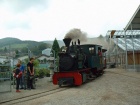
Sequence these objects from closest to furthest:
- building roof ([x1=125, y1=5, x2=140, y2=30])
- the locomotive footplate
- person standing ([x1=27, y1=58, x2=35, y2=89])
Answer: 1. person standing ([x1=27, y1=58, x2=35, y2=89])
2. the locomotive footplate
3. building roof ([x1=125, y1=5, x2=140, y2=30])

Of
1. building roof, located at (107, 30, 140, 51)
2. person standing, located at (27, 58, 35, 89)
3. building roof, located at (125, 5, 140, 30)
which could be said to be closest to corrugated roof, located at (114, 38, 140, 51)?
building roof, located at (107, 30, 140, 51)

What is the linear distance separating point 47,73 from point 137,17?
10.6m

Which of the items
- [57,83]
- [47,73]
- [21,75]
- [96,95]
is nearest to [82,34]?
[47,73]

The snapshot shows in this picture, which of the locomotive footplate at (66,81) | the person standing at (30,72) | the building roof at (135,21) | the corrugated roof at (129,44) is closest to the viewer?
the person standing at (30,72)

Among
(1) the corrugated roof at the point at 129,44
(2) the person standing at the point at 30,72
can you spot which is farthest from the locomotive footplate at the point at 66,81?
(1) the corrugated roof at the point at 129,44

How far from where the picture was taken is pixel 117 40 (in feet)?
120

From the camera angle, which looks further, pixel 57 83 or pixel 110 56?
pixel 110 56

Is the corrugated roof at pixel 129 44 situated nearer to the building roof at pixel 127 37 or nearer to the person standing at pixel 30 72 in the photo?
the building roof at pixel 127 37

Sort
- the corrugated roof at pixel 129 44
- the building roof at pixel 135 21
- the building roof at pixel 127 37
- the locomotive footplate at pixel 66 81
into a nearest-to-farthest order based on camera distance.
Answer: the locomotive footplate at pixel 66 81, the building roof at pixel 135 21, the corrugated roof at pixel 129 44, the building roof at pixel 127 37

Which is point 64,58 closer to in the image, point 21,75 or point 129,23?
point 21,75

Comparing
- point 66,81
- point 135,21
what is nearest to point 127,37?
point 135,21

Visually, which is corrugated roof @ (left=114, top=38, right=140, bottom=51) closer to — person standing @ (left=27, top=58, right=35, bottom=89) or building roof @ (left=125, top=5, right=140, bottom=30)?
building roof @ (left=125, top=5, right=140, bottom=30)

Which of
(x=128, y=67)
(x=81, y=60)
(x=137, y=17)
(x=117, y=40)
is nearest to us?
(x=81, y=60)

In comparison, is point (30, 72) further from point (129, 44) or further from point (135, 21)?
point (129, 44)
